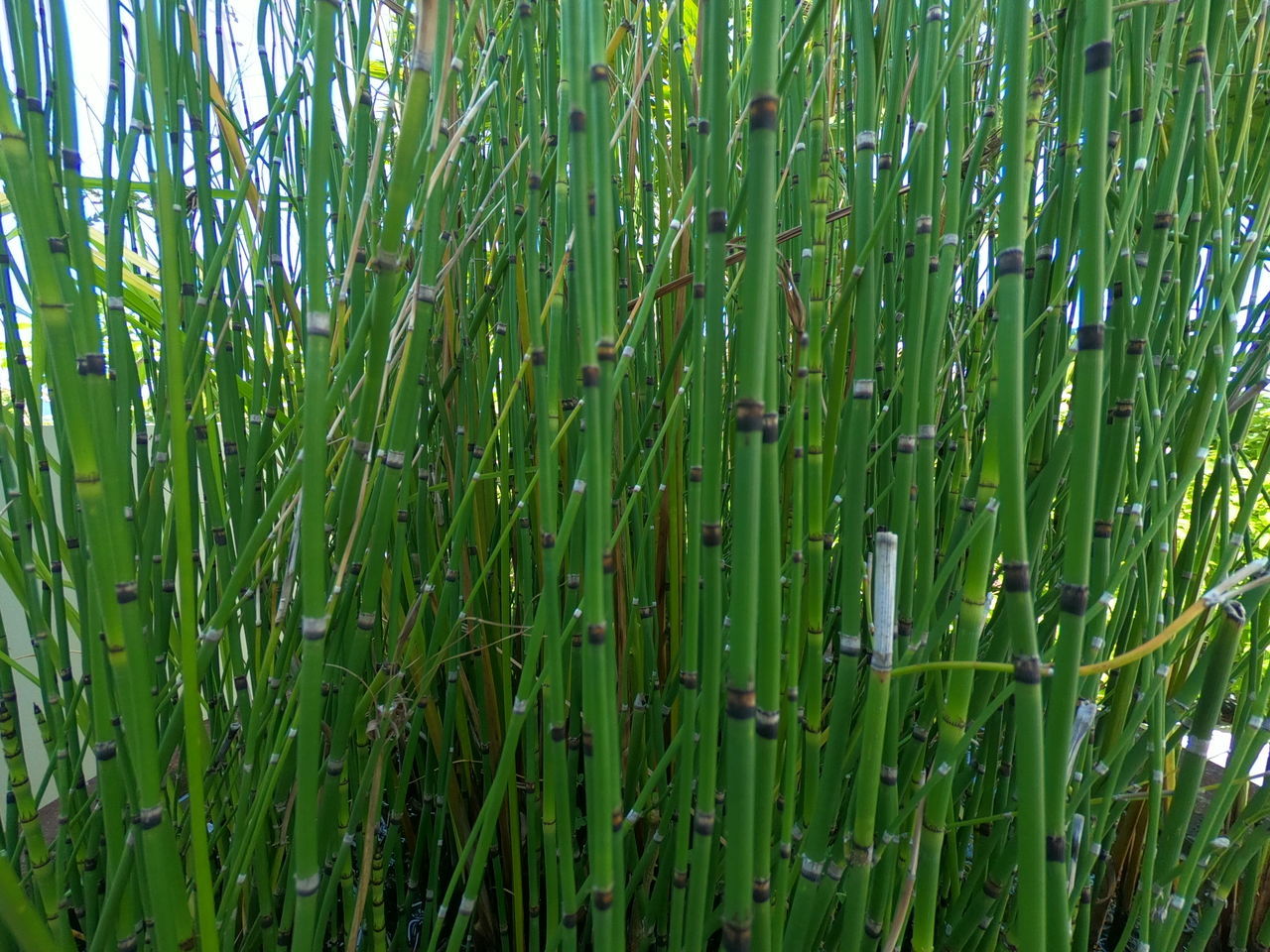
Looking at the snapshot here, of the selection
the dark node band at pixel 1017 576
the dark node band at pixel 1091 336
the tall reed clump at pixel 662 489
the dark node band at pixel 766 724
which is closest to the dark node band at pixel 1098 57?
the tall reed clump at pixel 662 489

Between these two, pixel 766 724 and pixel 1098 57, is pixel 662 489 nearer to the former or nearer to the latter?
pixel 766 724

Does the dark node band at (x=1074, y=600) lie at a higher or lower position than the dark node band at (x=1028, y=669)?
higher

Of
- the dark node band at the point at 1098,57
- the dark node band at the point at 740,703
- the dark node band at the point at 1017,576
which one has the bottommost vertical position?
the dark node band at the point at 740,703

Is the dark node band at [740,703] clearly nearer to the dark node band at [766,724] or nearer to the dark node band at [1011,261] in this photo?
the dark node band at [766,724]

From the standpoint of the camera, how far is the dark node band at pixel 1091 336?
14.5 inches

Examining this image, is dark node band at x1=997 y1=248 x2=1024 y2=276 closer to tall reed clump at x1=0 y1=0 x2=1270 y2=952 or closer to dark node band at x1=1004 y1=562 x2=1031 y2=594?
tall reed clump at x1=0 y1=0 x2=1270 y2=952

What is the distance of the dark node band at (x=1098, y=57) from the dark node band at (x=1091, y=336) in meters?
0.11

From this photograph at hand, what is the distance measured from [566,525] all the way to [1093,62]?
14.7 inches

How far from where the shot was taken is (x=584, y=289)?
1.25 ft

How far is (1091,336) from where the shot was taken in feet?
1.22

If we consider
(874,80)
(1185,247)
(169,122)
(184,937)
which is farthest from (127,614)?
(1185,247)

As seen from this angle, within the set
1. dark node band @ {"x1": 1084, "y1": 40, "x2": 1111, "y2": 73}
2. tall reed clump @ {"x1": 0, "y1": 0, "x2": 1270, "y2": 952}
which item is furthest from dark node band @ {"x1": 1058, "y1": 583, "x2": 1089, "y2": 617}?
dark node band @ {"x1": 1084, "y1": 40, "x2": 1111, "y2": 73}

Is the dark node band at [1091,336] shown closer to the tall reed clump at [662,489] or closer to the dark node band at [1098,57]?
the tall reed clump at [662,489]

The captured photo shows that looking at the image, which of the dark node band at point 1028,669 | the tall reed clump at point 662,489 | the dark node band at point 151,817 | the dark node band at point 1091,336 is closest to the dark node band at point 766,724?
the tall reed clump at point 662,489
